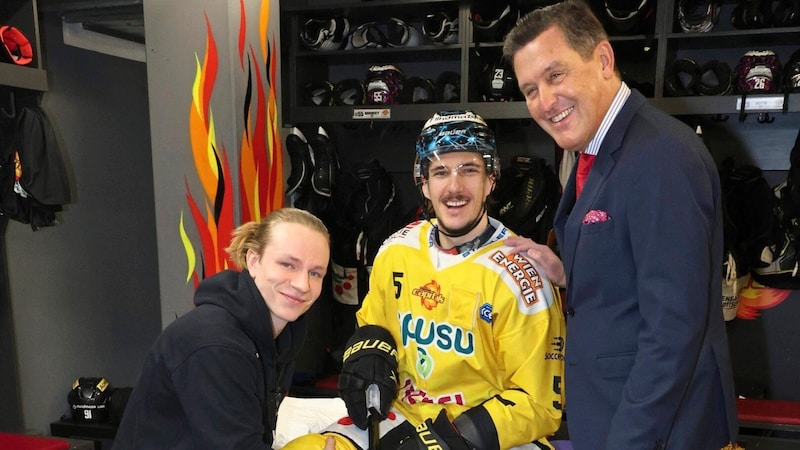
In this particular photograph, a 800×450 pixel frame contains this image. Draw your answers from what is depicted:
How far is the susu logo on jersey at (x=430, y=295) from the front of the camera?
174 cm

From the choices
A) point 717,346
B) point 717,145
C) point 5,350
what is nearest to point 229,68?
point 5,350

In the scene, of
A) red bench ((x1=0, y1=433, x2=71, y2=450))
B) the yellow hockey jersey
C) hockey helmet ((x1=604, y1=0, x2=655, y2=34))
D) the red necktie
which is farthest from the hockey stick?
hockey helmet ((x1=604, y1=0, x2=655, y2=34))

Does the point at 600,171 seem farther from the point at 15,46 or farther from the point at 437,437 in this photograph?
the point at 15,46

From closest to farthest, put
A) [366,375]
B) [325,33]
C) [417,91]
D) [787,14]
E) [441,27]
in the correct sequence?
[366,375] → [787,14] → [441,27] → [417,91] → [325,33]

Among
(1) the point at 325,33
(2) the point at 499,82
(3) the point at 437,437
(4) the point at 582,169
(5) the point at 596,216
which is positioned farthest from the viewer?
(1) the point at 325,33

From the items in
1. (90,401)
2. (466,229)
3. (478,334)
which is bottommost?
(90,401)

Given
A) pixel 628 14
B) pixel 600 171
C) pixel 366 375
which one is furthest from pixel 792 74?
pixel 366 375

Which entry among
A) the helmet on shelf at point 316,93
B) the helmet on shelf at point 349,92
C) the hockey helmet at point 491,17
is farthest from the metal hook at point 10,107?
the hockey helmet at point 491,17

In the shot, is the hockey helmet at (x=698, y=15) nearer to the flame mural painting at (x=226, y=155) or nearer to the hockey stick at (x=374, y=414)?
the flame mural painting at (x=226, y=155)

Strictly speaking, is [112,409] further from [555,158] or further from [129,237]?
[555,158]

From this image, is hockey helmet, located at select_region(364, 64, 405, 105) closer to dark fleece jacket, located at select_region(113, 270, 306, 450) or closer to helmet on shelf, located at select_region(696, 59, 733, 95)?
helmet on shelf, located at select_region(696, 59, 733, 95)

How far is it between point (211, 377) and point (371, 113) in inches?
94.4

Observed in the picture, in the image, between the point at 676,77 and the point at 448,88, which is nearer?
the point at 676,77

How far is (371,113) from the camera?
3.42 m
